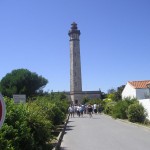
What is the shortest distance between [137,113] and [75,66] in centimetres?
8055

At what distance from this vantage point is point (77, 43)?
366 ft

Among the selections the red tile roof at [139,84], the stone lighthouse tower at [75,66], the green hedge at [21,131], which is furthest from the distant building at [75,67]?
the green hedge at [21,131]

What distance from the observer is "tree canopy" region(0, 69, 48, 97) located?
7200cm

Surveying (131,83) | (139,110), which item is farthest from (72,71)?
(139,110)

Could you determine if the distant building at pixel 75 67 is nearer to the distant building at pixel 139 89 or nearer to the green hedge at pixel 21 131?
the distant building at pixel 139 89

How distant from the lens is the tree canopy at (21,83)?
7200 centimetres

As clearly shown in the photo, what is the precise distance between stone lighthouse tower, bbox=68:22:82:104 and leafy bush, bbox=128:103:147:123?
79.5 meters

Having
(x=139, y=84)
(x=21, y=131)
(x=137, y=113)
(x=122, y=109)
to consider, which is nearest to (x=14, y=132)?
(x=21, y=131)

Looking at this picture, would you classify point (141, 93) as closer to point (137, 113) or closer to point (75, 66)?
point (137, 113)

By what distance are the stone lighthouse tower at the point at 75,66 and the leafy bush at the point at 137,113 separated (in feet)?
261

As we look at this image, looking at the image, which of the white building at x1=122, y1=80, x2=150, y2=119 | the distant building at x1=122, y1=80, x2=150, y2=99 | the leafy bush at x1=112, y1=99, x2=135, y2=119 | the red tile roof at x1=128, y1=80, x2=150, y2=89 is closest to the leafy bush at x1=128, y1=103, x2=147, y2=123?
the leafy bush at x1=112, y1=99, x2=135, y2=119

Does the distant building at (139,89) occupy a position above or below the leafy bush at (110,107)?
above

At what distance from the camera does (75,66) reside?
109375 millimetres

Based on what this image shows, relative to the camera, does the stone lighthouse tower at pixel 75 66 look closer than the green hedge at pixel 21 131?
A: No
